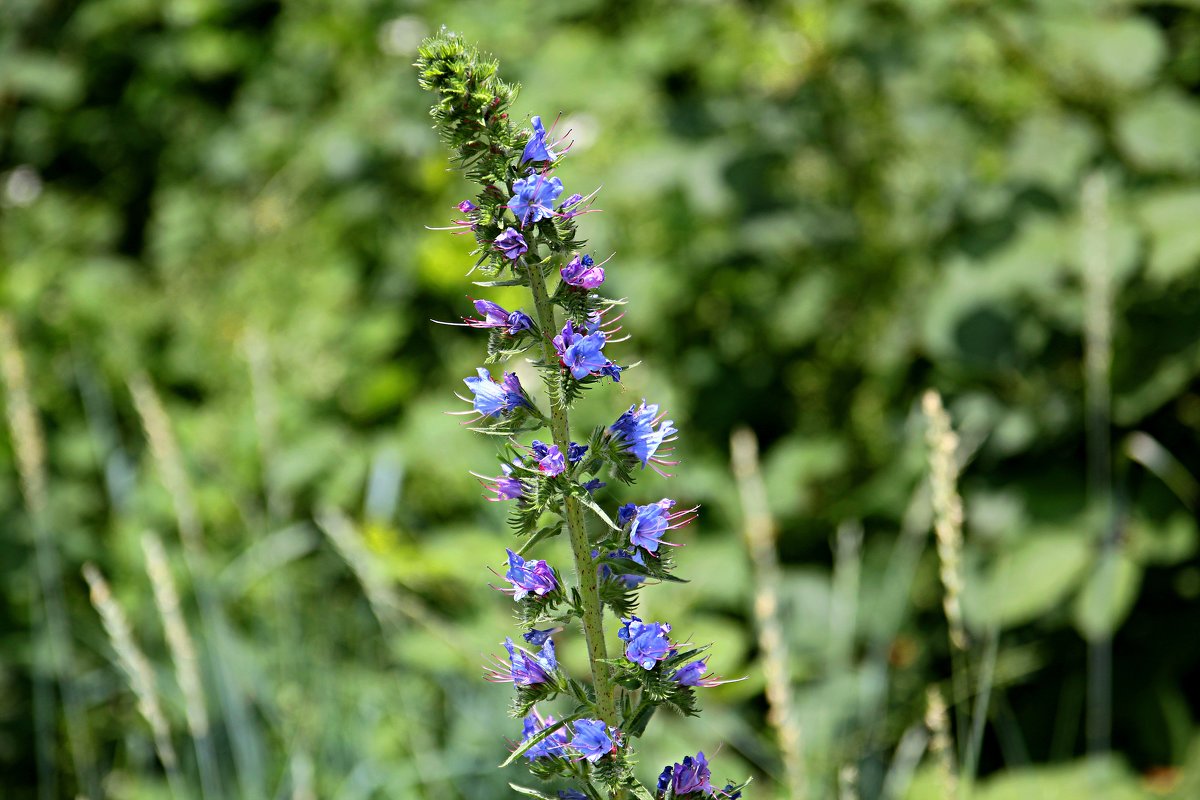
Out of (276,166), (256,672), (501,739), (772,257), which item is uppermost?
(276,166)

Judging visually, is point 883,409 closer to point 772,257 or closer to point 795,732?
point 772,257

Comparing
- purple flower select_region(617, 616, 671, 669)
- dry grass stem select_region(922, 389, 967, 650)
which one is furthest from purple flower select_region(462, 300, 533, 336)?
dry grass stem select_region(922, 389, 967, 650)

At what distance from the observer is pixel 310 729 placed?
108 inches

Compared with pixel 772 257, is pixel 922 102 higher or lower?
higher

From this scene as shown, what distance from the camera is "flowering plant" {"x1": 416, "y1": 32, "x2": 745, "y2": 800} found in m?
1.17

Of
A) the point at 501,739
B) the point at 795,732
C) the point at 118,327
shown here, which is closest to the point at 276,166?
the point at 118,327

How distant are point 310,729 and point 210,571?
1.12 metres

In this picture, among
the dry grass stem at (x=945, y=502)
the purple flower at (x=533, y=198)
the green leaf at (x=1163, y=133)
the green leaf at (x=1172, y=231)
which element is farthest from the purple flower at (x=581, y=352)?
the green leaf at (x=1163, y=133)

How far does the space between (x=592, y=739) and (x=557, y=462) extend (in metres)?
0.28

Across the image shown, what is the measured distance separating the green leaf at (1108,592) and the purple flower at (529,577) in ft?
6.51

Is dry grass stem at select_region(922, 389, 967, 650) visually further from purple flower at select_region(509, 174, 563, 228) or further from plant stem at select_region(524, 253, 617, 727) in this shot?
purple flower at select_region(509, 174, 563, 228)

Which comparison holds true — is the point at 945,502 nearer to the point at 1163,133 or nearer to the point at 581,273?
the point at 581,273

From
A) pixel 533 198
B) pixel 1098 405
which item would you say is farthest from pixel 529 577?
pixel 1098 405

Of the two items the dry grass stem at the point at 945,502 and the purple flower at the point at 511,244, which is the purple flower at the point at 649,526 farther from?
the dry grass stem at the point at 945,502
